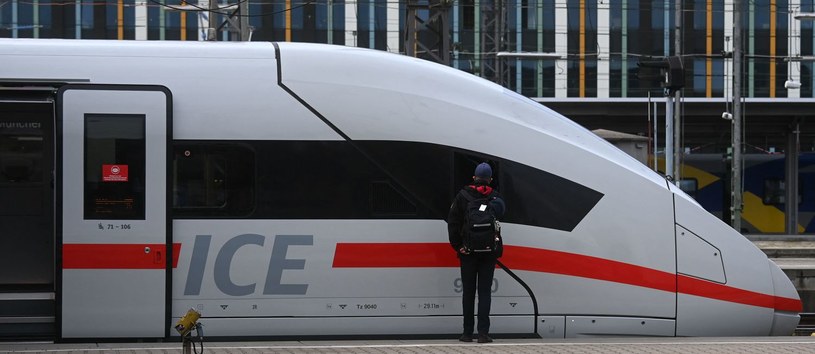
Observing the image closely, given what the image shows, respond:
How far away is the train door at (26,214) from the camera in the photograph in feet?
30.6

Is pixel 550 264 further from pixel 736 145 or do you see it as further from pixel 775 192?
pixel 775 192

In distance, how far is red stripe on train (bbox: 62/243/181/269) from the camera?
9.17 meters

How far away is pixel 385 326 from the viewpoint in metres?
9.58

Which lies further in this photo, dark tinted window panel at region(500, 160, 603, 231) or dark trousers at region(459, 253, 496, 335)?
dark tinted window panel at region(500, 160, 603, 231)

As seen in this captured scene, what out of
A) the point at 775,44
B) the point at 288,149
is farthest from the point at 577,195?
the point at 775,44

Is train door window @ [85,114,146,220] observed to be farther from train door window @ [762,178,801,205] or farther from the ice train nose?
train door window @ [762,178,801,205]

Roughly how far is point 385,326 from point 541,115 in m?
2.17

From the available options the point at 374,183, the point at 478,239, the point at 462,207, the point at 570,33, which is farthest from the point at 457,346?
the point at 570,33

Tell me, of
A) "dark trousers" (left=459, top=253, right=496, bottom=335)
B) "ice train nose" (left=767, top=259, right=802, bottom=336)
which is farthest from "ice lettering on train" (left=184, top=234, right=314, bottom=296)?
"ice train nose" (left=767, top=259, right=802, bottom=336)

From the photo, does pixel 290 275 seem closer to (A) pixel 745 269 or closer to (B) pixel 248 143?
(B) pixel 248 143

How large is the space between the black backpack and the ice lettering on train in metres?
1.27

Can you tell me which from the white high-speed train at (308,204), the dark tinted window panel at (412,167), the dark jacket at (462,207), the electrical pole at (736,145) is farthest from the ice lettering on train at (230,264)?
the electrical pole at (736,145)

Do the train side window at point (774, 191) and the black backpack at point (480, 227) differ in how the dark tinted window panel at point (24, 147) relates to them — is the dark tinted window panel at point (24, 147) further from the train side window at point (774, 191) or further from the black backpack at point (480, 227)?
the train side window at point (774, 191)

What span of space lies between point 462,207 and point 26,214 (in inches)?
143
